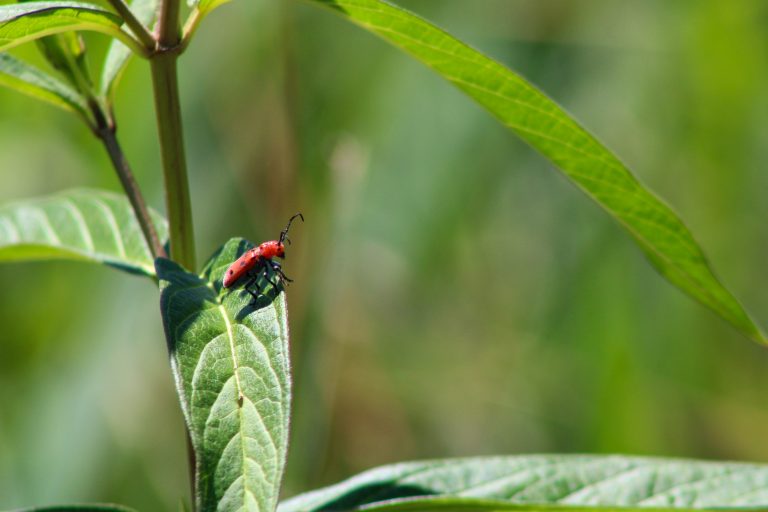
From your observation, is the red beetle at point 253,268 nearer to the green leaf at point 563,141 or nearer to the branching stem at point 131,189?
the branching stem at point 131,189

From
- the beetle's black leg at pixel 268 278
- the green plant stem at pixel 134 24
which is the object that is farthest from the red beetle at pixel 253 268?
the green plant stem at pixel 134 24

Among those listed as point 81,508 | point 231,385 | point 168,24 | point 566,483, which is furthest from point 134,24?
point 566,483

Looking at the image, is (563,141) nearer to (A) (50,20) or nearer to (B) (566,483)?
(B) (566,483)

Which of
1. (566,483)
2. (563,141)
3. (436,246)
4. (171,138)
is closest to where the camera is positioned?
(171,138)

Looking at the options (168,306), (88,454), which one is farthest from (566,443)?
(168,306)

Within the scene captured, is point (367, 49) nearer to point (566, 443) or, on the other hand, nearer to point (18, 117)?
point (18, 117)

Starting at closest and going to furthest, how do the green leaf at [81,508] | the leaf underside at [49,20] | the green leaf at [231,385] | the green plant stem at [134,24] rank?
the green leaf at [231,385] < the leaf underside at [49,20] < the green plant stem at [134,24] < the green leaf at [81,508]

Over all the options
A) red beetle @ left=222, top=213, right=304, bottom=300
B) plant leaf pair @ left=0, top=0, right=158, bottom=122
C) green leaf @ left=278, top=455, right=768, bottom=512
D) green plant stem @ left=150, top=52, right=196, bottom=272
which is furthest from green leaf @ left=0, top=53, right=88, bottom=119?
green leaf @ left=278, top=455, right=768, bottom=512
